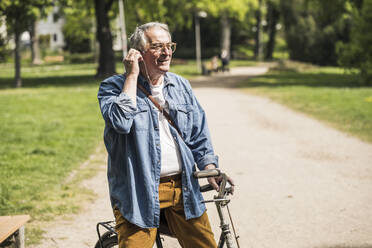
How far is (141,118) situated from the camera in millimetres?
2854

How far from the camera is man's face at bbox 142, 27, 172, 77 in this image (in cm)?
291

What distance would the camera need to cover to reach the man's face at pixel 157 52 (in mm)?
2912

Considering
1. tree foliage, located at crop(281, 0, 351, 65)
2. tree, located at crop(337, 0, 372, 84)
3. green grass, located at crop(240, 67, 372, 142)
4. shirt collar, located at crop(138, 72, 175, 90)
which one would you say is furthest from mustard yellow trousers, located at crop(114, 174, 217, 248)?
tree foliage, located at crop(281, 0, 351, 65)

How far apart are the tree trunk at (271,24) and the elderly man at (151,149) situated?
198ft

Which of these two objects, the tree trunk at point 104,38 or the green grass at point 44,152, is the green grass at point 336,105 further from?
A: the tree trunk at point 104,38

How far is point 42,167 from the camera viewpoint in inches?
316

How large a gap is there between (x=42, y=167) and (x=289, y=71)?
94.2 feet

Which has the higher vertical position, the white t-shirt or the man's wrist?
the white t-shirt

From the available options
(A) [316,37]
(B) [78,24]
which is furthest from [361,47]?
(B) [78,24]

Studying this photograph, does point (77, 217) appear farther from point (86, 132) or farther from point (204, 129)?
point (86, 132)

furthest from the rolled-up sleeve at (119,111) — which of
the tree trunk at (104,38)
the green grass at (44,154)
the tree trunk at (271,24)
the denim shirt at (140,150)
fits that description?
the tree trunk at (271,24)

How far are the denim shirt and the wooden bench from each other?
1.47 m

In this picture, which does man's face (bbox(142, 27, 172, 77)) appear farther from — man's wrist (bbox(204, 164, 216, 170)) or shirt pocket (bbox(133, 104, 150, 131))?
man's wrist (bbox(204, 164, 216, 170))

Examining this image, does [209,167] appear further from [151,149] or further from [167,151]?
[151,149]
